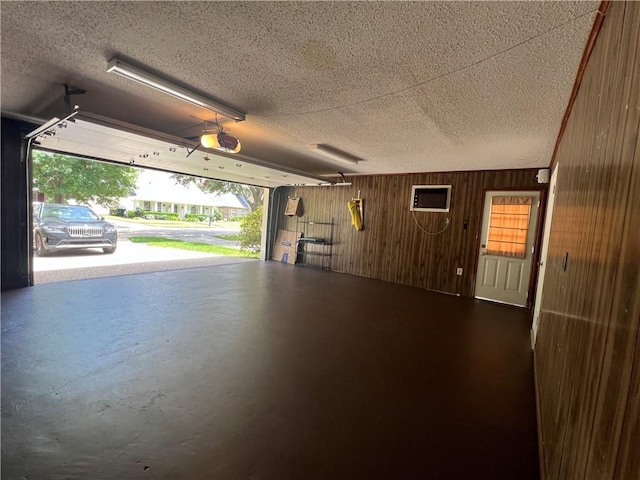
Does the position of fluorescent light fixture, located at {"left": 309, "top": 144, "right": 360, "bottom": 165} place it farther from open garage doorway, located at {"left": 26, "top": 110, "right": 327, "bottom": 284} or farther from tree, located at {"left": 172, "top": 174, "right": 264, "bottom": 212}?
tree, located at {"left": 172, "top": 174, "right": 264, "bottom": 212}

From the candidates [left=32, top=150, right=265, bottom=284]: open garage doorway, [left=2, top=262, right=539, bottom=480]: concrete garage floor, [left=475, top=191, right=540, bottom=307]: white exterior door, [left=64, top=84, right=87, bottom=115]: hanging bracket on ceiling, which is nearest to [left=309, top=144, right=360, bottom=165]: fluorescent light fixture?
[left=2, top=262, right=539, bottom=480]: concrete garage floor

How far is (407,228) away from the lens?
6594mm

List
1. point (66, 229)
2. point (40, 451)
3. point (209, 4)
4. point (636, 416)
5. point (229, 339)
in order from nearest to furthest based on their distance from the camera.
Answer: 1. point (636, 416)
2. point (40, 451)
3. point (209, 4)
4. point (229, 339)
5. point (66, 229)

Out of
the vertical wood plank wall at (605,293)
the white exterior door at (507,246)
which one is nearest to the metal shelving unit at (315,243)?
the white exterior door at (507,246)

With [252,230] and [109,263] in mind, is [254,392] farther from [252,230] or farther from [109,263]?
[252,230]

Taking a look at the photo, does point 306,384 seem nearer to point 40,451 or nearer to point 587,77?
point 40,451

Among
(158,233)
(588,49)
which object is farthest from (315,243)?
(158,233)

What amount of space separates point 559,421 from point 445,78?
2270 millimetres

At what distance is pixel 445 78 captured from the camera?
90.9 inches

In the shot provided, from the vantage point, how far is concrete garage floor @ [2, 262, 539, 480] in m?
1.59

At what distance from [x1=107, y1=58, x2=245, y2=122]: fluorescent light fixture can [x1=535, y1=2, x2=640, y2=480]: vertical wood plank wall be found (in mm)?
2881

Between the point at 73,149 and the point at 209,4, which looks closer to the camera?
the point at 209,4

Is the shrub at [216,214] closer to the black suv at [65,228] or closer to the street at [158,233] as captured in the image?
the street at [158,233]

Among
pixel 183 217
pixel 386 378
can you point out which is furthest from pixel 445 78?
pixel 183 217
